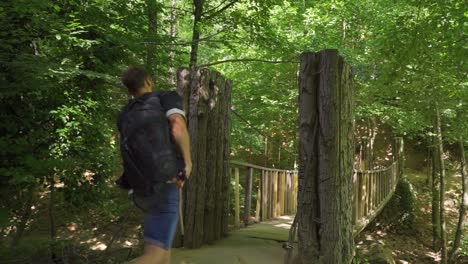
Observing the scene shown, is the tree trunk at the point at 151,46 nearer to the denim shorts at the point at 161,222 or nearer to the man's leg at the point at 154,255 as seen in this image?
the denim shorts at the point at 161,222

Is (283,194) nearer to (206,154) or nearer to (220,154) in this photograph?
(220,154)

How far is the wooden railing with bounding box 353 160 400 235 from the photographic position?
19.3ft

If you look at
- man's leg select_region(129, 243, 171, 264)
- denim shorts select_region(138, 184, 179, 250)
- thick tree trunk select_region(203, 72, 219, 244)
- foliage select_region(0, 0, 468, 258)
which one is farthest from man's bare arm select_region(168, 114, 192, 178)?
foliage select_region(0, 0, 468, 258)

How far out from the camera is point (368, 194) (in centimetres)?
710

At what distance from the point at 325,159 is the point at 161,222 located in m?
1.62

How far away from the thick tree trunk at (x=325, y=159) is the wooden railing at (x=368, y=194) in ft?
8.11

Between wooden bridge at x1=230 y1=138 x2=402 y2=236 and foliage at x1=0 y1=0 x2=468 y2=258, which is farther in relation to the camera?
wooden bridge at x1=230 y1=138 x2=402 y2=236

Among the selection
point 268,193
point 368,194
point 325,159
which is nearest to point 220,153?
point 325,159

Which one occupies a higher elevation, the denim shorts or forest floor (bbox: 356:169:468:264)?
the denim shorts

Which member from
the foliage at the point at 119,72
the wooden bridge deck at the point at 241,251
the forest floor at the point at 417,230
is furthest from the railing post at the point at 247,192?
the forest floor at the point at 417,230

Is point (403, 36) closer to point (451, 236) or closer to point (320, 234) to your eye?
point (320, 234)

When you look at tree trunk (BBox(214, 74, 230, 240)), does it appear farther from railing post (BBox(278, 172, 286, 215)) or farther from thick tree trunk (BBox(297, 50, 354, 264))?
railing post (BBox(278, 172, 286, 215))

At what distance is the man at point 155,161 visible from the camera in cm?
216

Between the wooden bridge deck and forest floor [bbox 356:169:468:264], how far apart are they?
598 cm
